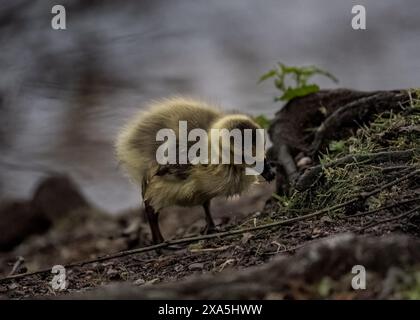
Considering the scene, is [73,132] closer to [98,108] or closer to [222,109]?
[98,108]

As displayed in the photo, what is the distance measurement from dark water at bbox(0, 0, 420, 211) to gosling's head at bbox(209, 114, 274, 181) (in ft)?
7.67

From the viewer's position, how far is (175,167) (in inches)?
200

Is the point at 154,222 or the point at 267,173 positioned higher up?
the point at 267,173

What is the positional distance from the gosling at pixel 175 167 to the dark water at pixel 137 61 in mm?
1921

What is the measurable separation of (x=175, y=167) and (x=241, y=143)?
1.34 ft

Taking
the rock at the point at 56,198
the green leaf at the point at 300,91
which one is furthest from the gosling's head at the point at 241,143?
the rock at the point at 56,198

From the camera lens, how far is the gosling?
16.6 feet

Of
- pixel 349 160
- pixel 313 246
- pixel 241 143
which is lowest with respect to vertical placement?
pixel 313 246

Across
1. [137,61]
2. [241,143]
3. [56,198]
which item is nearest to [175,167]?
[241,143]

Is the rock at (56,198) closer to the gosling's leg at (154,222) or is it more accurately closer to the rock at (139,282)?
the gosling's leg at (154,222)

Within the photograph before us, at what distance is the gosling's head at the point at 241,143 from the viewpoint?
5008 millimetres

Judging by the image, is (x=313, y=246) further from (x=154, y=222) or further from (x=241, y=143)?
(x=154, y=222)

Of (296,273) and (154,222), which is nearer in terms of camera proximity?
(296,273)

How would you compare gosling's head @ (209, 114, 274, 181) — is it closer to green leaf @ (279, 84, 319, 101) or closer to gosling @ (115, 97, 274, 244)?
gosling @ (115, 97, 274, 244)
